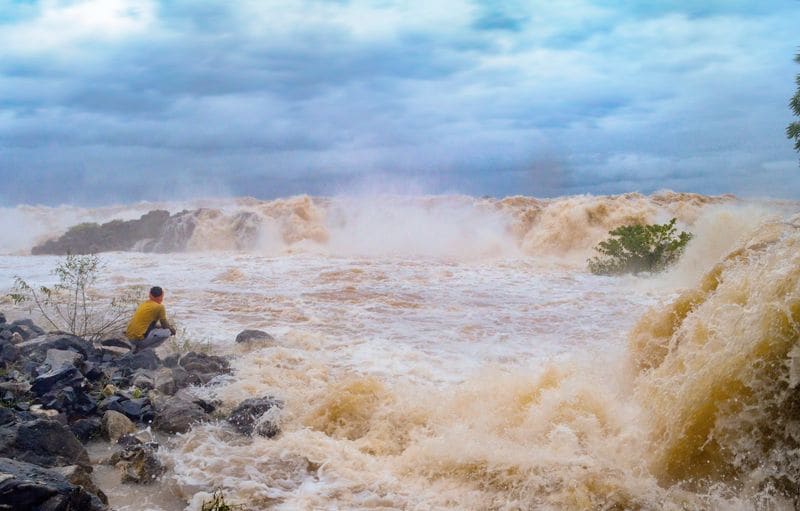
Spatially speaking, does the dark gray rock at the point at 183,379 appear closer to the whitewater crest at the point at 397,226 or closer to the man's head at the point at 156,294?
the man's head at the point at 156,294

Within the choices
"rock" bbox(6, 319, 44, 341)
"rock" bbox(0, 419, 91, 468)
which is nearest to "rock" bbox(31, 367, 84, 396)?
"rock" bbox(0, 419, 91, 468)

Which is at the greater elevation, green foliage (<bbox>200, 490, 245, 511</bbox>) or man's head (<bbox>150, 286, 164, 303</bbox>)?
man's head (<bbox>150, 286, 164, 303</bbox>)

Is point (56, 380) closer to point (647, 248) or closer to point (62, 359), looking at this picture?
point (62, 359)

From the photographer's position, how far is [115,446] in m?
5.99

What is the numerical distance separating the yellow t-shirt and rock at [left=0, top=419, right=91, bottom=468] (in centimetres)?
454

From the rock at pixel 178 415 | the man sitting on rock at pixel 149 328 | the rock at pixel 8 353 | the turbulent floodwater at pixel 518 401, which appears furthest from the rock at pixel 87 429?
the man sitting on rock at pixel 149 328

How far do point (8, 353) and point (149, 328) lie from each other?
211cm

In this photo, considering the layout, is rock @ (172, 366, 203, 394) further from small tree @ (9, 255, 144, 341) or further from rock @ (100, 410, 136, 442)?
small tree @ (9, 255, 144, 341)

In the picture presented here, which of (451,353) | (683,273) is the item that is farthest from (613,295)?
(451,353)

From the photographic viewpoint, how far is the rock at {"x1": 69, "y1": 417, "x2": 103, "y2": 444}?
20.0 feet

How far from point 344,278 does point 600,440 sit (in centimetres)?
1343

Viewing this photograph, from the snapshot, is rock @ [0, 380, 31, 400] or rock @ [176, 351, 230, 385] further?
rock @ [176, 351, 230, 385]

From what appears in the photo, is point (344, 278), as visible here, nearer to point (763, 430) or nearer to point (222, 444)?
point (222, 444)

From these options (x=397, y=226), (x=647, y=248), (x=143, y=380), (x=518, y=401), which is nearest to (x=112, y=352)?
(x=143, y=380)
